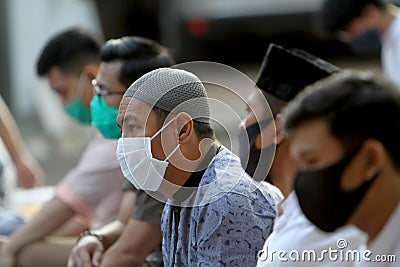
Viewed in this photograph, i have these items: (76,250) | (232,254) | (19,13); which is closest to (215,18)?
(19,13)

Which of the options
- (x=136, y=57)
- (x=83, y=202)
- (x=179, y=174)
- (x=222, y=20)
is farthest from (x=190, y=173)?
(x=222, y=20)

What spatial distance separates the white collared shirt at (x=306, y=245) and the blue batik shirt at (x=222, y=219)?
0.11m

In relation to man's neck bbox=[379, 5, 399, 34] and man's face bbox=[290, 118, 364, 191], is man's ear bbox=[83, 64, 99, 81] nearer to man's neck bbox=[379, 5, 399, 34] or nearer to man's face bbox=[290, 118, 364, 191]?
man's face bbox=[290, 118, 364, 191]

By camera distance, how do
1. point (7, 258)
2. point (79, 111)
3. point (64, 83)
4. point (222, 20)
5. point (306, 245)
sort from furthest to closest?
point (222, 20) < point (64, 83) < point (79, 111) < point (7, 258) < point (306, 245)

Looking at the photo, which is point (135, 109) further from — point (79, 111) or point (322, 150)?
point (79, 111)

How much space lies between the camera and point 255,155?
118 inches

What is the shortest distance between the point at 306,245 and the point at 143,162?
53 cm

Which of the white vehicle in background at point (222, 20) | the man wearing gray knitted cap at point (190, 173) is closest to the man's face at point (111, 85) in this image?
the man wearing gray knitted cap at point (190, 173)

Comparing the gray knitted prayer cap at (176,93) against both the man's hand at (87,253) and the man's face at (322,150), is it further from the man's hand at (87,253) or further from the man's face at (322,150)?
the man's hand at (87,253)

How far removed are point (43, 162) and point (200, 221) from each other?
217 inches

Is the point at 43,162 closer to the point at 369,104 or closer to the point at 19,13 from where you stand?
the point at 19,13

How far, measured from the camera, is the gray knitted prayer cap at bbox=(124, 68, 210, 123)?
8.90ft

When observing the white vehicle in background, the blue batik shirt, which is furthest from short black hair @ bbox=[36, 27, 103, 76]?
the white vehicle in background

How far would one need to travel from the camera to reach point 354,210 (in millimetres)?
2252
